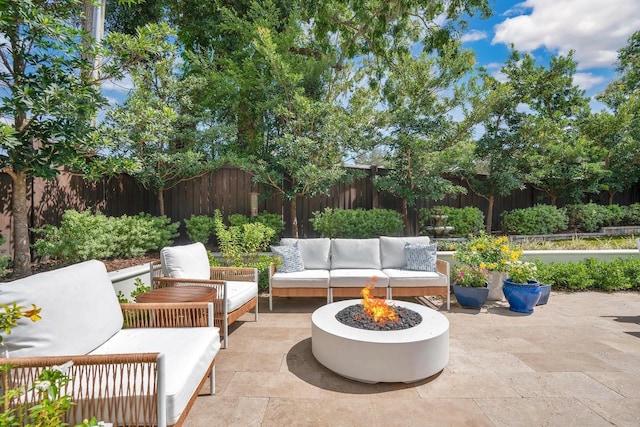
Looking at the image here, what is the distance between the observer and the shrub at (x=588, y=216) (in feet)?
29.9

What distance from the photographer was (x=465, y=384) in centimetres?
256

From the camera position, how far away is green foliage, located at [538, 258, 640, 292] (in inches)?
214

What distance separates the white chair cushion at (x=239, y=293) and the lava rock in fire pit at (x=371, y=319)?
114 cm

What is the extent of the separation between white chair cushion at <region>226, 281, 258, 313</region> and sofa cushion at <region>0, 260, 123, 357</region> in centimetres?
124

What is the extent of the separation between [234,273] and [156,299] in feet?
4.37

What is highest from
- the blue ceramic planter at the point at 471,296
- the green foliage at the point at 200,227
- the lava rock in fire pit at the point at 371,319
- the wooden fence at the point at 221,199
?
the wooden fence at the point at 221,199

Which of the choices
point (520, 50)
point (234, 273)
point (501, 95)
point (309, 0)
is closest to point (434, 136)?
point (501, 95)

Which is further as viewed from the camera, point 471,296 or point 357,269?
point 357,269

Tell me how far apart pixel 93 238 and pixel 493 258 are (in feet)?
18.8

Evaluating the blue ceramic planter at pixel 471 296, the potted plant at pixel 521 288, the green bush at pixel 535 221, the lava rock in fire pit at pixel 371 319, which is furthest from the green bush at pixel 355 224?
the green bush at pixel 535 221

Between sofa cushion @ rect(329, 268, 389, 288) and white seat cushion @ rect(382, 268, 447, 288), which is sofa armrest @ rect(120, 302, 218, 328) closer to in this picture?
sofa cushion @ rect(329, 268, 389, 288)

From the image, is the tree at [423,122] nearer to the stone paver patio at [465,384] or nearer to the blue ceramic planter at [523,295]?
the blue ceramic planter at [523,295]

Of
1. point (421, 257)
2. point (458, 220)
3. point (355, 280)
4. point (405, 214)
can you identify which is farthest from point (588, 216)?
point (355, 280)

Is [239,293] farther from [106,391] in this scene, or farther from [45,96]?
[45,96]
